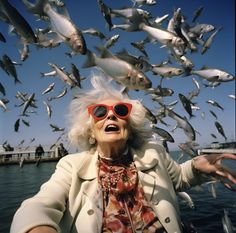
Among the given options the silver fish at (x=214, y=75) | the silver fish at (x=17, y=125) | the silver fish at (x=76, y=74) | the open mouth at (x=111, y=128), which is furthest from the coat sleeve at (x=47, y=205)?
the silver fish at (x=17, y=125)

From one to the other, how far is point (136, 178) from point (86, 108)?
111cm

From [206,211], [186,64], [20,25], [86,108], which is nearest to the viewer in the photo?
[20,25]

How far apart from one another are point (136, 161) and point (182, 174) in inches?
22.1

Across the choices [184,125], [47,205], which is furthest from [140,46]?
[47,205]

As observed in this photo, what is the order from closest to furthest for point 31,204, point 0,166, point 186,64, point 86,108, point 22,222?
point 22,222 < point 31,204 < point 86,108 < point 186,64 < point 0,166

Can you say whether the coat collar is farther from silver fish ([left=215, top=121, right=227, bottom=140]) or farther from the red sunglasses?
silver fish ([left=215, top=121, right=227, bottom=140])

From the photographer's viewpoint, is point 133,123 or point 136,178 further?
point 133,123

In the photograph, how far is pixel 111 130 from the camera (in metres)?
3.37

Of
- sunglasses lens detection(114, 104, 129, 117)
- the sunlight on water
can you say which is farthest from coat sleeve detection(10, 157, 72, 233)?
the sunlight on water

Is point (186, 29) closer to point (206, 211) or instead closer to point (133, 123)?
point (133, 123)

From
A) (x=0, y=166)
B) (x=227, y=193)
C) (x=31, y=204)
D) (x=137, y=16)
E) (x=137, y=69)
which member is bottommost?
(x=0, y=166)

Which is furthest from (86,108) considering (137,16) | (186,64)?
(186,64)

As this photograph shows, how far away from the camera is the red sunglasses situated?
344 cm

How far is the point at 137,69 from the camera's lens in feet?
12.1
